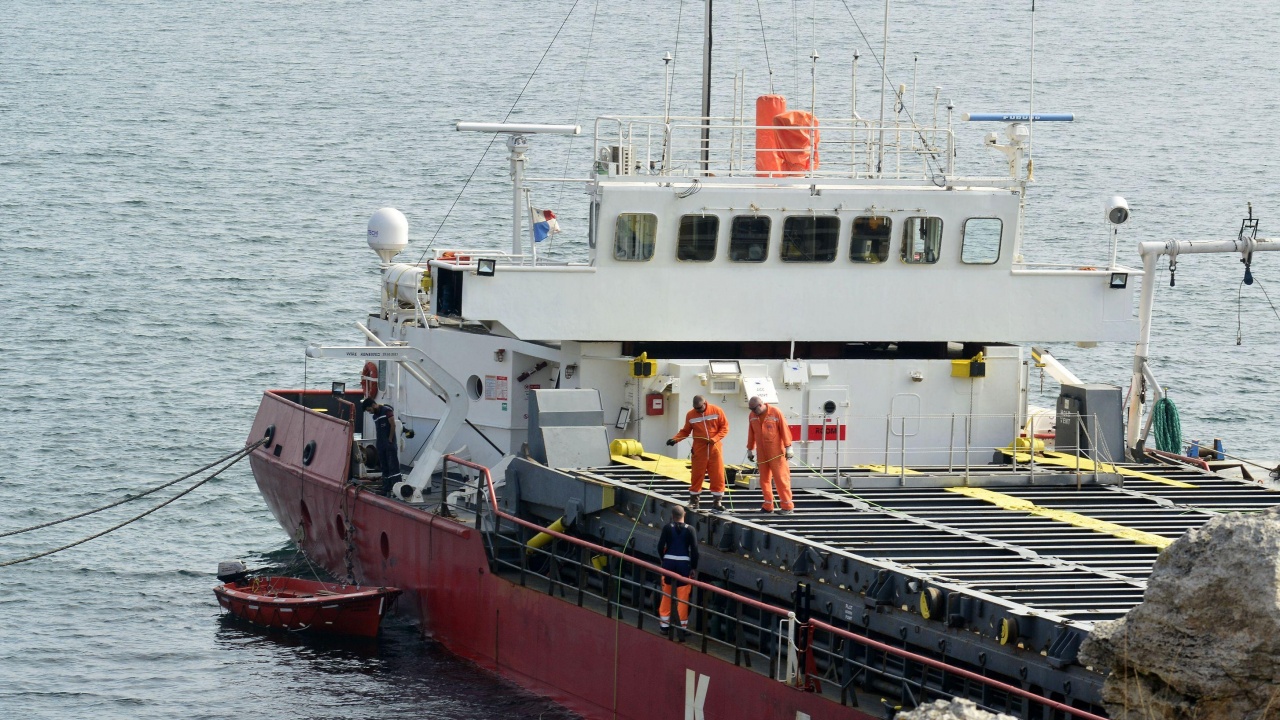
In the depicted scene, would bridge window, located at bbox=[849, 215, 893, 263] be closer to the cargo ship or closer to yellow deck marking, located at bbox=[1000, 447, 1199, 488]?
the cargo ship

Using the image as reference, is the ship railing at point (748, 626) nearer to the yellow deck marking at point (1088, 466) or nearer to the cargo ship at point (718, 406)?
the cargo ship at point (718, 406)

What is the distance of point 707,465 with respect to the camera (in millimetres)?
17578

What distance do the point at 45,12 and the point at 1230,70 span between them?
45835 millimetres

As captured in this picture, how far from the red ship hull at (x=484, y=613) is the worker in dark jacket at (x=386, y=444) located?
285 millimetres

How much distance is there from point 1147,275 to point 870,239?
3513 mm

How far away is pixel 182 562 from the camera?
26188mm

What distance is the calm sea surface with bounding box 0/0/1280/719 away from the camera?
72.4 ft

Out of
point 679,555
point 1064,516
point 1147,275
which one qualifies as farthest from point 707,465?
point 1147,275

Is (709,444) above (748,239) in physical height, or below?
below

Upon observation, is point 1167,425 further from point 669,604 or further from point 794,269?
point 669,604

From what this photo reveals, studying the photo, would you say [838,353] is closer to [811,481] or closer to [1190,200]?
[811,481]

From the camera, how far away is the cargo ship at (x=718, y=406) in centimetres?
1753

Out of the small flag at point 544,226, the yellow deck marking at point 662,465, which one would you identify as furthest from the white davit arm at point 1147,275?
the small flag at point 544,226

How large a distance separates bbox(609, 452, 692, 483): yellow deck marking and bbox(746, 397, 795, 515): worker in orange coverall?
163cm
